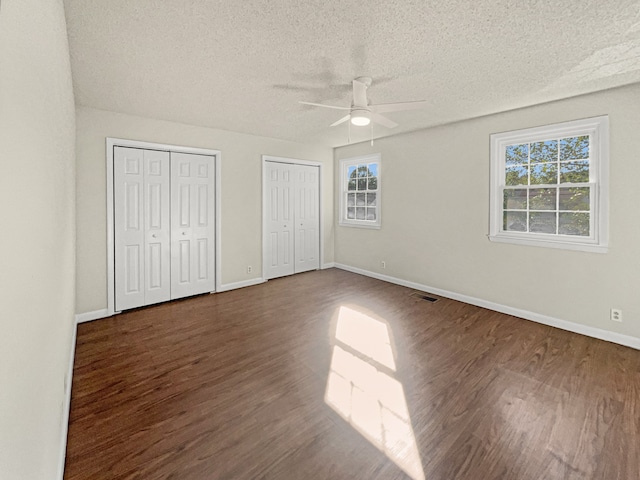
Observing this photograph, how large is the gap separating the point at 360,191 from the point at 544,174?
2972 millimetres

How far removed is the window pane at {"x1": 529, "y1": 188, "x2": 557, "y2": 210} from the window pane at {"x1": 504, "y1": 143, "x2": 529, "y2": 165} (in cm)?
40

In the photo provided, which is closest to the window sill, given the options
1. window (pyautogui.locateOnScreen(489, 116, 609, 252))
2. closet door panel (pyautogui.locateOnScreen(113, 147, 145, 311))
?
window (pyautogui.locateOnScreen(489, 116, 609, 252))

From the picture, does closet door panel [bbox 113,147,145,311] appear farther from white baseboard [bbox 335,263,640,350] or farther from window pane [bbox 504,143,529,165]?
window pane [bbox 504,143,529,165]

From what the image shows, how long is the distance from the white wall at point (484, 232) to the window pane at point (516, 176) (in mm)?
235

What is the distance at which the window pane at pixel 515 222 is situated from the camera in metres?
3.73

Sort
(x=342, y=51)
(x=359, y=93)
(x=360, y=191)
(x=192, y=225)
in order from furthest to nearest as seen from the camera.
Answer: (x=360, y=191) → (x=192, y=225) → (x=359, y=93) → (x=342, y=51)

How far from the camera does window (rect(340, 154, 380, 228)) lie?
5.55 metres

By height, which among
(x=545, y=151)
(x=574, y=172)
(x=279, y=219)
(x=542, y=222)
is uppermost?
(x=545, y=151)

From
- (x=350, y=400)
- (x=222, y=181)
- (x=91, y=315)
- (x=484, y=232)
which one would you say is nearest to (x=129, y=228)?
(x=91, y=315)

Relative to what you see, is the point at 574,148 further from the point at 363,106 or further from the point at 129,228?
the point at 129,228

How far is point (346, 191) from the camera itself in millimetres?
6164

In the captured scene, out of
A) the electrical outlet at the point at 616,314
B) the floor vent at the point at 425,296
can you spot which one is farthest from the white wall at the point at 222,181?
the electrical outlet at the point at 616,314

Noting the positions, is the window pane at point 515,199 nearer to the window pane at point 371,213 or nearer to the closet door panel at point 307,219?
the window pane at point 371,213

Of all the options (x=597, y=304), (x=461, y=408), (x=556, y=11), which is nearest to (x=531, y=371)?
(x=461, y=408)
